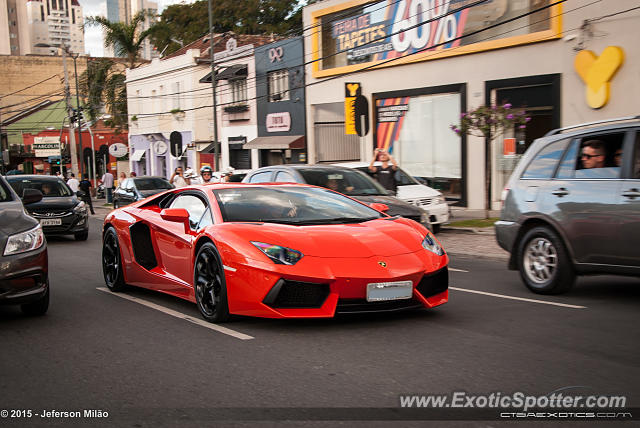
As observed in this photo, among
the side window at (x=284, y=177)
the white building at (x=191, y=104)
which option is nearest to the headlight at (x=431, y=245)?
the side window at (x=284, y=177)

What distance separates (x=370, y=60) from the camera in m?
25.5

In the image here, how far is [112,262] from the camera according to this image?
28.1 feet

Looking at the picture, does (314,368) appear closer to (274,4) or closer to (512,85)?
(512,85)

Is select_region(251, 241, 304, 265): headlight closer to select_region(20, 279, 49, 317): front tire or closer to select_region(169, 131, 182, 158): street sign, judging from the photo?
select_region(20, 279, 49, 317): front tire

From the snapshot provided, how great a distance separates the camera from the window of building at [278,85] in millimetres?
32469

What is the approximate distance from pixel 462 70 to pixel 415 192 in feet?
24.7

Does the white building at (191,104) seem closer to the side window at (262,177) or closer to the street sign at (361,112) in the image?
the street sign at (361,112)

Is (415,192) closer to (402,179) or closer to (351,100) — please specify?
(402,179)

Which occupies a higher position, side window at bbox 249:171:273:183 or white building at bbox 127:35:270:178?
white building at bbox 127:35:270:178

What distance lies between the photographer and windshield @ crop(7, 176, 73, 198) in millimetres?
16812

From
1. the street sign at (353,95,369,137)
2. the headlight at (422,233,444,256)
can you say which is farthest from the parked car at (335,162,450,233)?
the street sign at (353,95,369,137)

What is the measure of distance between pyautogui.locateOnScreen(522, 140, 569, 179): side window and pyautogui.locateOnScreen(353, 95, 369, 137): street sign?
674 inches

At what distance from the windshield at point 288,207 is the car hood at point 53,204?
10243mm

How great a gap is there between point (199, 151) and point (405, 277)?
3688 cm
